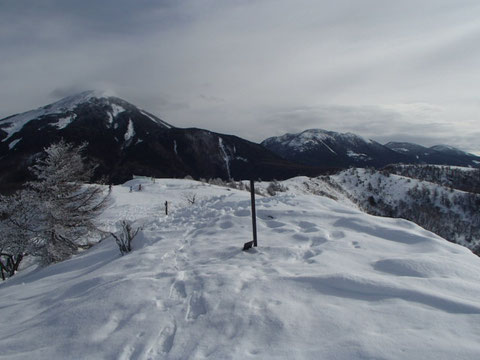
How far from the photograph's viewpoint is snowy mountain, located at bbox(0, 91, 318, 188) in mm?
134250

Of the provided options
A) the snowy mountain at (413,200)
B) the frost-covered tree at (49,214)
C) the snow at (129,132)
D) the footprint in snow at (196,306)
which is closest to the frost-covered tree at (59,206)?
the frost-covered tree at (49,214)

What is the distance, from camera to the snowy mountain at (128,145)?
13425cm

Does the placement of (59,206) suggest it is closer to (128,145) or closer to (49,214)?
(49,214)

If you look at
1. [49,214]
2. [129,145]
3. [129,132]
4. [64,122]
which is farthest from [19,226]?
[64,122]

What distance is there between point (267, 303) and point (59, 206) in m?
13.2

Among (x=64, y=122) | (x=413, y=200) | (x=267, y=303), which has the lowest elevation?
(x=413, y=200)

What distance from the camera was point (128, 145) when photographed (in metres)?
162

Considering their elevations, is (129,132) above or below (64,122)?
below

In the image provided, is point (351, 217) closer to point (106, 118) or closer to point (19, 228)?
point (19, 228)

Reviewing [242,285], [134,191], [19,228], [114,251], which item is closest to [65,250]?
[19,228]

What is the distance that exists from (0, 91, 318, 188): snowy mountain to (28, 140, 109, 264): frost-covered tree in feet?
364

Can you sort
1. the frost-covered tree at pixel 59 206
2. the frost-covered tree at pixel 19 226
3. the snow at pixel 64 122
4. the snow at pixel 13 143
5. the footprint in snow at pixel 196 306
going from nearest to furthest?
the footprint in snow at pixel 196 306
the frost-covered tree at pixel 59 206
the frost-covered tree at pixel 19 226
the snow at pixel 13 143
the snow at pixel 64 122

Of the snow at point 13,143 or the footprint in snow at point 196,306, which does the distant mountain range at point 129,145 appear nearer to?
the snow at point 13,143

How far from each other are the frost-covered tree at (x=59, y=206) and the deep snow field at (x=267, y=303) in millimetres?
6709
